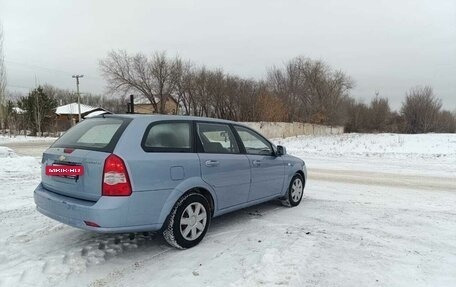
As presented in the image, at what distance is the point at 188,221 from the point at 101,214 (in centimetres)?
113

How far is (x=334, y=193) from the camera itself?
8.08 m

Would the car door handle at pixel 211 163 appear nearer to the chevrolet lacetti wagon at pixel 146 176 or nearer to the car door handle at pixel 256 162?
the chevrolet lacetti wagon at pixel 146 176

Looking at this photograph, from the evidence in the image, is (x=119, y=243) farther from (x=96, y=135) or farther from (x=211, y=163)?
(x=211, y=163)

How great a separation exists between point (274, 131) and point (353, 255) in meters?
36.2

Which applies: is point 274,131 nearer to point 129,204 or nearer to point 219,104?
point 219,104

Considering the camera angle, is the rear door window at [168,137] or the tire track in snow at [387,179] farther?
the tire track in snow at [387,179]

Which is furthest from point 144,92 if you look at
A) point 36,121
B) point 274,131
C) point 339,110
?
point 339,110

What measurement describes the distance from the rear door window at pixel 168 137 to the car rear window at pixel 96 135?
312 millimetres

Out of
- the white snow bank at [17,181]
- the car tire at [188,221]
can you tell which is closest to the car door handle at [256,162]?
the car tire at [188,221]

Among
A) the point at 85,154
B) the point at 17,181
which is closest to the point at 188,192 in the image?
the point at 85,154

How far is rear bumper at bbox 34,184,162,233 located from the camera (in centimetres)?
370

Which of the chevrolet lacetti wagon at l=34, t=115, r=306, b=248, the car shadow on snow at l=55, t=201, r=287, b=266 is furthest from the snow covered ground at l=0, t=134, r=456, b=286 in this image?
the chevrolet lacetti wagon at l=34, t=115, r=306, b=248

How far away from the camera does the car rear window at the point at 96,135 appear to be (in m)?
4.00

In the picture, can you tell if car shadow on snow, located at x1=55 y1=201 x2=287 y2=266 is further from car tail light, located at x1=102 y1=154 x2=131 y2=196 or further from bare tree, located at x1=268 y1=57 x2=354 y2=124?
bare tree, located at x1=268 y1=57 x2=354 y2=124
